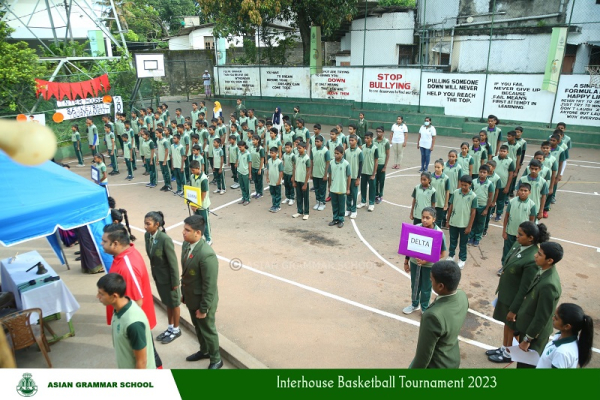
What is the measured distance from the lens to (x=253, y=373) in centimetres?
359

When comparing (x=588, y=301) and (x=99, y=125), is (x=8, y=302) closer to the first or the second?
(x=588, y=301)

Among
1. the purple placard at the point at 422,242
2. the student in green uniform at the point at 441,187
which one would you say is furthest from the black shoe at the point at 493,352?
the student in green uniform at the point at 441,187

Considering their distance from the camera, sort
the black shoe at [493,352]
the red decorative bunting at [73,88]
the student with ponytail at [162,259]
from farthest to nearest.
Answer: the red decorative bunting at [73,88] < the black shoe at [493,352] < the student with ponytail at [162,259]

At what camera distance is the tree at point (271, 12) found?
723 inches

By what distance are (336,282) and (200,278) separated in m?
2.89

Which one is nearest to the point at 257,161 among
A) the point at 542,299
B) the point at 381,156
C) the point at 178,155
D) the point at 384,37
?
the point at 178,155

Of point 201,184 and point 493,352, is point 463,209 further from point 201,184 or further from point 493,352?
point 201,184

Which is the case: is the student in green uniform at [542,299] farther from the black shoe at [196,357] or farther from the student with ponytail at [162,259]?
the student with ponytail at [162,259]

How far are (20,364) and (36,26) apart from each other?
926 inches

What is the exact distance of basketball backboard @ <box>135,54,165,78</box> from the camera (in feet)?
55.4

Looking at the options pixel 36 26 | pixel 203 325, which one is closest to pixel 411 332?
pixel 203 325

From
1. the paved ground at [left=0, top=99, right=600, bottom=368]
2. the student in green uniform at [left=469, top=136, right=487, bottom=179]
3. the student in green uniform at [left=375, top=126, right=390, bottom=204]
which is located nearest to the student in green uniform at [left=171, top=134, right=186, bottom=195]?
the paved ground at [left=0, top=99, right=600, bottom=368]

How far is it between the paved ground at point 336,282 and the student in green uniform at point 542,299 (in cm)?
102

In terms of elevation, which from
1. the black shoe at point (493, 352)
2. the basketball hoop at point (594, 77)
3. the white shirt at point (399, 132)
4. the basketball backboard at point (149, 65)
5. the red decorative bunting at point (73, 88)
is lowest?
the black shoe at point (493, 352)
